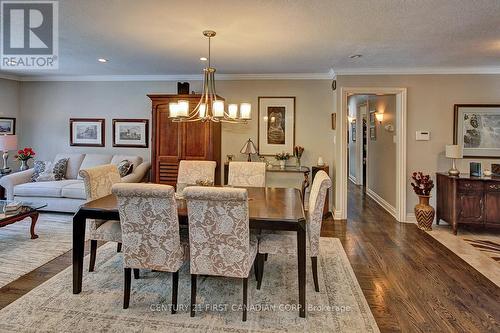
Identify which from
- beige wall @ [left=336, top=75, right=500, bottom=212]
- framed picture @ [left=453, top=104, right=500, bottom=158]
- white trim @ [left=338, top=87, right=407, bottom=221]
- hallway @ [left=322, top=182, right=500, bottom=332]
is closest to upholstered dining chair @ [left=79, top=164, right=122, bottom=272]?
hallway @ [left=322, top=182, right=500, bottom=332]

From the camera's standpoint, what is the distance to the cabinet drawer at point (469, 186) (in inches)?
164

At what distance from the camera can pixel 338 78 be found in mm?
4922

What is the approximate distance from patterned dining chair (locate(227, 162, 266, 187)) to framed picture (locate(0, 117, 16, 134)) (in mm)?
4850

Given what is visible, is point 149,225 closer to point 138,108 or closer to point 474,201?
point 138,108

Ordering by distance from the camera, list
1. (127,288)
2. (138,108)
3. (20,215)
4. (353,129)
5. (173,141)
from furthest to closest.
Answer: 1. (353,129)
2. (138,108)
3. (173,141)
4. (20,215)
5. (127,288)

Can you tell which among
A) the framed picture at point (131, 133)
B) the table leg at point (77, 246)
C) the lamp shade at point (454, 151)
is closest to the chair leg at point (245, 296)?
the table leg at point (77, 246)

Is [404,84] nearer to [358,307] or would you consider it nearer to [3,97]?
[358,307]

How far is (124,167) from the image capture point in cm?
511

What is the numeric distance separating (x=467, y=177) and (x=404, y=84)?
65.0 inches

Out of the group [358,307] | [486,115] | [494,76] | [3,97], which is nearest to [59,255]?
[358,307]

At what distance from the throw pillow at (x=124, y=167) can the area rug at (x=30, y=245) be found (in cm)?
104

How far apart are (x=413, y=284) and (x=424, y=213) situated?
2.03 metres

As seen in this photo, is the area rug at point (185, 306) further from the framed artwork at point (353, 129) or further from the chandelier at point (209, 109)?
the framed artwork at point (353, 129)

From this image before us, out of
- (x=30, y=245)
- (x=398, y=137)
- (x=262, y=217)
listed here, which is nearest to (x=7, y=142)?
(x=30, y=245)
